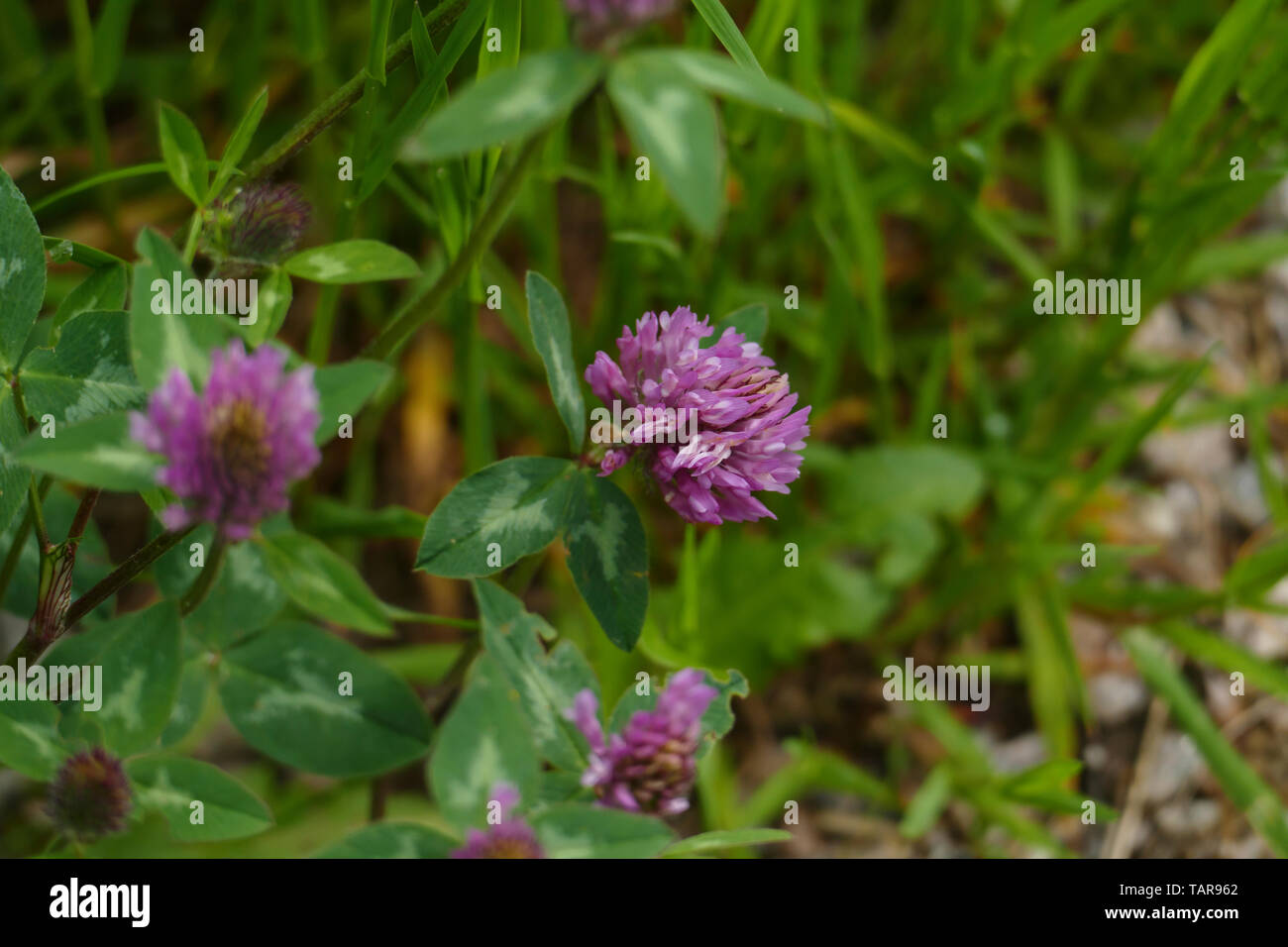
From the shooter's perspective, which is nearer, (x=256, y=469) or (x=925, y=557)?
(x=256, y=469)

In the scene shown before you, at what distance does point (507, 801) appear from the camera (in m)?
0.88

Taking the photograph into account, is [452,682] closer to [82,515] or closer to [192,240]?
[82,515]

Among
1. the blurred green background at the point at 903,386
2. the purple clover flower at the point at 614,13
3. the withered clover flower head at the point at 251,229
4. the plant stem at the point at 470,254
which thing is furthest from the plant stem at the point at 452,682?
the purple clover flower at the point at 614,13

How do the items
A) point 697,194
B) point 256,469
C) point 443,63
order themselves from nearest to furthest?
point 697,194 < point 256,469 < point 443,63

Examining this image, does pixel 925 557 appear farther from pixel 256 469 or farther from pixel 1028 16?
pixel 256 469

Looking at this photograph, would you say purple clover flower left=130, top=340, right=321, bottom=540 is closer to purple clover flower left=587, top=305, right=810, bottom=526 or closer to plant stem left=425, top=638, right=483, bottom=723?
purple clover flower left=587, top=305, right=810, bottom=526

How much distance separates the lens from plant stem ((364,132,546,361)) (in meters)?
0.77

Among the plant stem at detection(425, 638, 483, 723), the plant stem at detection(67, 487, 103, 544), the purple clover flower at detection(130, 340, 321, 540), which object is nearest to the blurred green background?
the plant stem at detection(425, 638, 483, 723)

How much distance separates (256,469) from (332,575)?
0.18m

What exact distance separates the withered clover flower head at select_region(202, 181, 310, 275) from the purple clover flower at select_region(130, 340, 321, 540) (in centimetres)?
32

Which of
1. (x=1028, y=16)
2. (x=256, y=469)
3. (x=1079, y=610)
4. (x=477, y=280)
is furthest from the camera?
(x=1079, y=610)

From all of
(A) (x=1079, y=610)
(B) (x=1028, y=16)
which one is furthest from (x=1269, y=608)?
(B) (x=1028, y=16)

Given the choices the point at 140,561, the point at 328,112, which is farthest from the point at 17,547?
the point at 328,112
